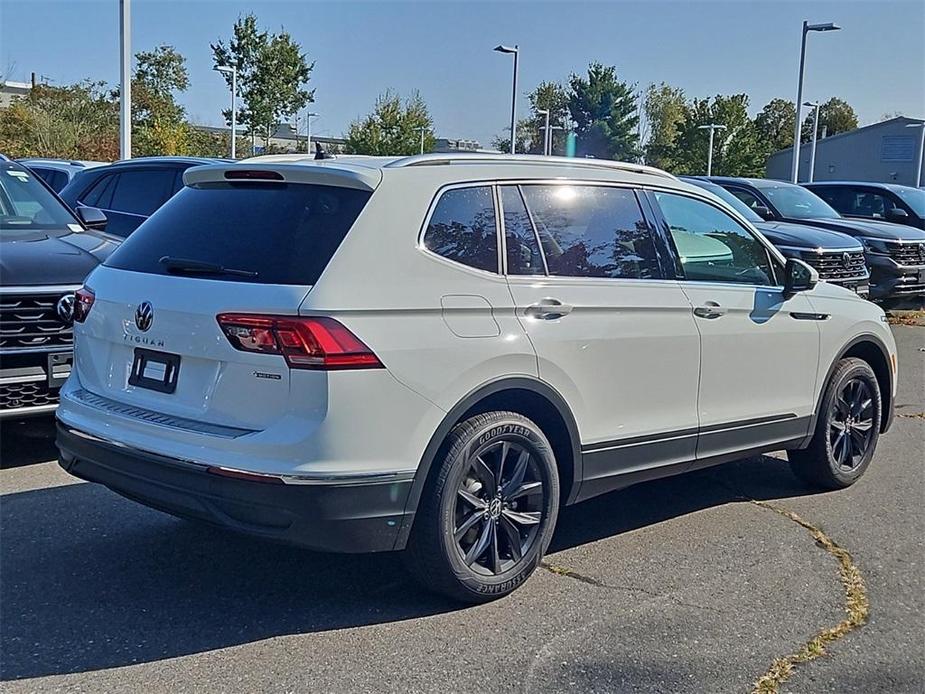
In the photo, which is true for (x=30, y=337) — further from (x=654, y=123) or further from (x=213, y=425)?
(x=654, y=123)

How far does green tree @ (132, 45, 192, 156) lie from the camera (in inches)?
1331

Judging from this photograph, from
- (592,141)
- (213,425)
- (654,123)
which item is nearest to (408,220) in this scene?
(213,425)

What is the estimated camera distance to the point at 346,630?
3.82 metres

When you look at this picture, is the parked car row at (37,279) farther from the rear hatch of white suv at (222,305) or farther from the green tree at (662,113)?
the green tree at (662,113)

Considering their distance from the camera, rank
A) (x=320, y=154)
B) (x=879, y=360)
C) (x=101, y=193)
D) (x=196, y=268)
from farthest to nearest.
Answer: (x=101, y=193) < (x=879, y=360) < (x=320, y=154) < (x=196, y=268)

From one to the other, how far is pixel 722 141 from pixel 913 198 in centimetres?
4061

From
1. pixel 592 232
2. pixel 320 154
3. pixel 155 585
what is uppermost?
pixel 320 154

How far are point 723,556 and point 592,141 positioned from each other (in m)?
65.2

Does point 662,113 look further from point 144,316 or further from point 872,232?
point 144,316


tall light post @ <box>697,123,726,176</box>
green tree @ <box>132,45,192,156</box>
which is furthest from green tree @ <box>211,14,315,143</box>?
tall light post @ <box>697,123,726,176</box>

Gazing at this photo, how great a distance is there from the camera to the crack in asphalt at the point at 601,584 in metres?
4.19

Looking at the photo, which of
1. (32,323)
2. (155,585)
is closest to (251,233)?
(155,585)

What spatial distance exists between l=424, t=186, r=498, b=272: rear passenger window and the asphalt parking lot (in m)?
1.40

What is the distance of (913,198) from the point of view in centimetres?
1633
